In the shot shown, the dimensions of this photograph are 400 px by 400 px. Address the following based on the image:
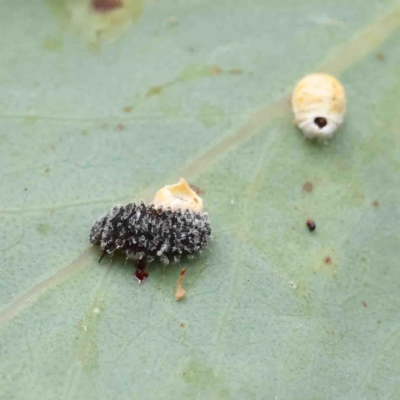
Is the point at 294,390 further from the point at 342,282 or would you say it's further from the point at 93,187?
the point at 93,187

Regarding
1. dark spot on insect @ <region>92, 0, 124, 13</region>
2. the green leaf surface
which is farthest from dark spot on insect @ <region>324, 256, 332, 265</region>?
dark spot on insect @ <region>92, 0, 124, 13</region>

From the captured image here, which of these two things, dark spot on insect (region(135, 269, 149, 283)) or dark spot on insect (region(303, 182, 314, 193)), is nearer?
dark spot on insect (region(135, 269, 149, 283))

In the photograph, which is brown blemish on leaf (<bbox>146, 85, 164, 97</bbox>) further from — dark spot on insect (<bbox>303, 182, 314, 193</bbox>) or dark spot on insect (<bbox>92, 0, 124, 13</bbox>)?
dark spot on insect (<bbox>303, 182, 314, 193</bbox>)

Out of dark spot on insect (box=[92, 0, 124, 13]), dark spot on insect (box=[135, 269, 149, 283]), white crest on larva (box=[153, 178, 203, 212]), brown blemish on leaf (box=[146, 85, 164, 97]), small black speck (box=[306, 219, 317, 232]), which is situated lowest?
dark spot on insect (box=[135, 269, 149, 283])

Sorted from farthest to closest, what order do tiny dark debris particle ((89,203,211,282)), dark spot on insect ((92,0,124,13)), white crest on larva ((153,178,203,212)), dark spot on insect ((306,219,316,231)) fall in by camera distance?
dark spot on insect ((92,0,124,13)) → dark spot on insect ((306,219,316,231)) → white crest on larva ((153,178,203,212)) → tiny dark debris particle ((89,203,211,282))

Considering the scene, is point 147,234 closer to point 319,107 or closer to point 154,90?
point 154,90

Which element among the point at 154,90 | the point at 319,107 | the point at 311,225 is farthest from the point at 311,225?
the point at 154,90
